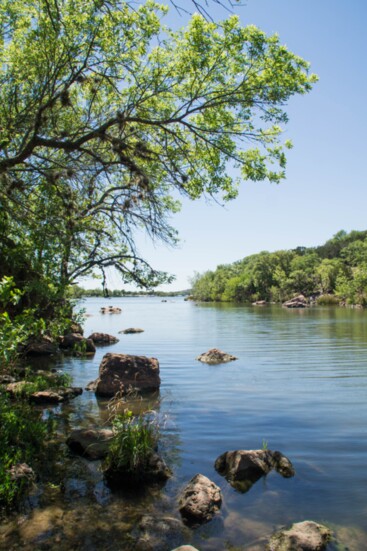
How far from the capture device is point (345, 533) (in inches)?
264

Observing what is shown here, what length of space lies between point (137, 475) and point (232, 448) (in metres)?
3.23

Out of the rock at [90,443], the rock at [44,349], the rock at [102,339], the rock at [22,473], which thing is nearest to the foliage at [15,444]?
the rock at [22,473]

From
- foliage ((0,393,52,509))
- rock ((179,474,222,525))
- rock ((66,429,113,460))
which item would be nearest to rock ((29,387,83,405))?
foliage ((0,393,52,509))

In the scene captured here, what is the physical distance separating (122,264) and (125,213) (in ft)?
11.1

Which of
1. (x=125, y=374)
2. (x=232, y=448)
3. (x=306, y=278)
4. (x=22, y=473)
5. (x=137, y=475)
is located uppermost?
(x=306, y=278)

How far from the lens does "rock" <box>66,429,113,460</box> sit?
368 inches

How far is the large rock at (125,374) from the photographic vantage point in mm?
16141

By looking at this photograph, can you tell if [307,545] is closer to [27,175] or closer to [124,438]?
[124,438]

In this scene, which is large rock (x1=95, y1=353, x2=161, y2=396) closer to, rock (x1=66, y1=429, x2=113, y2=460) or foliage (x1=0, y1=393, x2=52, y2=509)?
rock (x1=66, y1=429, x2=113, y2=460)

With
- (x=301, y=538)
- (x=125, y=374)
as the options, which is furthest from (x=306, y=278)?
(x=301, y=538)

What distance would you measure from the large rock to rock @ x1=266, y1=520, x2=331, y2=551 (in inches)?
383

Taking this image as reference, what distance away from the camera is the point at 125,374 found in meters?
16.7

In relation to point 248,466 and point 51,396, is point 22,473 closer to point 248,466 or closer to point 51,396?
point 248,466

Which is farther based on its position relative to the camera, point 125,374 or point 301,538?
point 125,374
